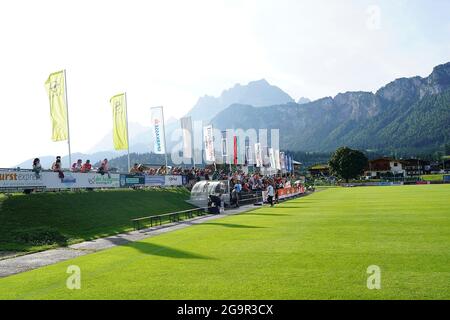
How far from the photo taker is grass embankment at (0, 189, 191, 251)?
19.1 meters

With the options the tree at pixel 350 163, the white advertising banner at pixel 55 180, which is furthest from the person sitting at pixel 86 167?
the tree at pixel 350 163

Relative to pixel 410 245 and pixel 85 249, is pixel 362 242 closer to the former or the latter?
pixel 410 245

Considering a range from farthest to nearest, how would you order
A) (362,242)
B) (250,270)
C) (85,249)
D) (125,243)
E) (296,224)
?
(296,224) → (125,243) → (85,249) → (362,242) → (250,270)

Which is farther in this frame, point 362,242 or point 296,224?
point 296,224

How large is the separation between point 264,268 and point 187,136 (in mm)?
38998

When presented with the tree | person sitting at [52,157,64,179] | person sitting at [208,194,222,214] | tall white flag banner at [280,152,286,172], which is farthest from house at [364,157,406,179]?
person sitting at [52,157,64,179]

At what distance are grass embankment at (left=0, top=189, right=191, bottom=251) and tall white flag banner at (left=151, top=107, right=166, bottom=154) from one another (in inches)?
483

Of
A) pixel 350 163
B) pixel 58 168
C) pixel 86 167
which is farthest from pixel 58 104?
pixel 350 163

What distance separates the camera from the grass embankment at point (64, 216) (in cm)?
1905

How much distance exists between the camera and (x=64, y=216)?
23.3m

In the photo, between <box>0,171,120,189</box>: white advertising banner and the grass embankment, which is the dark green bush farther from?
<box>0,171,120,189</box>: white advertising banner

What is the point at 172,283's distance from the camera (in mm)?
9773

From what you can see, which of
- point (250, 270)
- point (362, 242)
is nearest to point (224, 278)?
point (250, 270)
